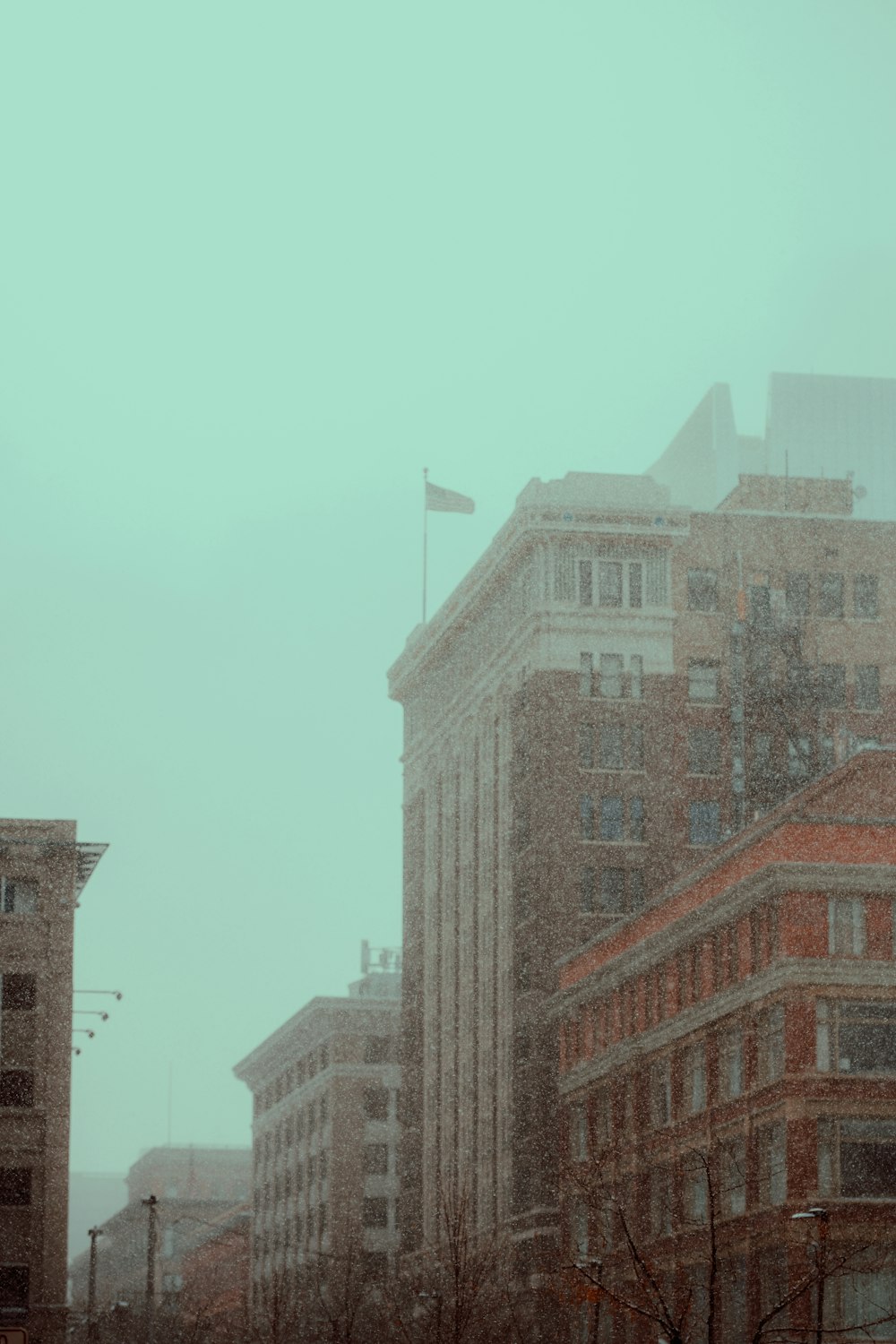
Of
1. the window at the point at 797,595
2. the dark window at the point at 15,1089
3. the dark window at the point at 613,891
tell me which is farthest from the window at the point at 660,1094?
the window at the point at 797,595

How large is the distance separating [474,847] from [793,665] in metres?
22.0

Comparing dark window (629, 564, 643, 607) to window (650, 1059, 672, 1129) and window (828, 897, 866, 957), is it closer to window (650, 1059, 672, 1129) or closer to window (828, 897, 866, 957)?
window (650, 1059, 672, 1129)

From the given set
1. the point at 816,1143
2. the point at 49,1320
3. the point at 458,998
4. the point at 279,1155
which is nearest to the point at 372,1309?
the point at 49,1320

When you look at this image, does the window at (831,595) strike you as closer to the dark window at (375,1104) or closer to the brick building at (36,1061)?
the brick building at (36,1061)

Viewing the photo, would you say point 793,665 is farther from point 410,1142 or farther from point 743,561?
point 410,1142

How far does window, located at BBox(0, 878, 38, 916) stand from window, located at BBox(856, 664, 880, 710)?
41.4 m

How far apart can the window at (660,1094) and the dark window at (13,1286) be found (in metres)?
24.7

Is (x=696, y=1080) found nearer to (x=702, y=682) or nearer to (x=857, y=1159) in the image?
(x=857, y=1159)

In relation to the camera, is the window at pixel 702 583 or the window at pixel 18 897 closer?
the window at pixel 18 897

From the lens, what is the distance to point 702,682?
110 metres

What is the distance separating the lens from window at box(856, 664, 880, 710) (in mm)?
109688

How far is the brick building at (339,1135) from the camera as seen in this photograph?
138000 millimetres

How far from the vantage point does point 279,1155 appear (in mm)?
161125

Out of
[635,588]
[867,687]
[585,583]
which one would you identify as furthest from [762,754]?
[585,583]
